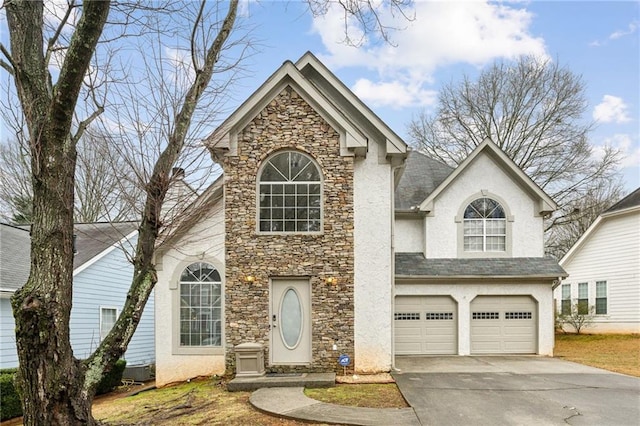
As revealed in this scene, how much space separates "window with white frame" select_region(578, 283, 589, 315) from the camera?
19462 millimetres

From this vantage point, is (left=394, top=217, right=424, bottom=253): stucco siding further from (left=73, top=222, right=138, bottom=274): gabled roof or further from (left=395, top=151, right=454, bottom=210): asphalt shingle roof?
(left=73, top=222, right=138, bottom=274): gabled roof

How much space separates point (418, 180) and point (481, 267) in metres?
4.02

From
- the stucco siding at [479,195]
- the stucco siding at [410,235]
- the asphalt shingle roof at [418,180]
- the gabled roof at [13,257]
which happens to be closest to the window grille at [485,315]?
the stucco siding at [479,195]

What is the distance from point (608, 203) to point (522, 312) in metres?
18.8

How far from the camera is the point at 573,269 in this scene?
20953 mm

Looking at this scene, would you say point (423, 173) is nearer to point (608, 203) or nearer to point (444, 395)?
point (444, 395)

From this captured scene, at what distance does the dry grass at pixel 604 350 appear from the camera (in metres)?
11.8

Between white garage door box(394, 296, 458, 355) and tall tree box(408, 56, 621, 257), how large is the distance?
11.1 meters

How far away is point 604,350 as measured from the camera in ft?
49.4

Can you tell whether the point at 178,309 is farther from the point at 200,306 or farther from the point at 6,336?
the point at 6,336

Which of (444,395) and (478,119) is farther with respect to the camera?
(478,119)

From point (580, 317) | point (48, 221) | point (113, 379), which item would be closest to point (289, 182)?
point (48, 221)

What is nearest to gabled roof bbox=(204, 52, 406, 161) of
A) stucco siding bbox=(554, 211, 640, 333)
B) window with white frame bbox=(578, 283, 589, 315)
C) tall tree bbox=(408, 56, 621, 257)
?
stucco siding bbox=(554, 211, 640, 333)

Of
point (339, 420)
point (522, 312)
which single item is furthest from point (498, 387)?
point (522, 312)
